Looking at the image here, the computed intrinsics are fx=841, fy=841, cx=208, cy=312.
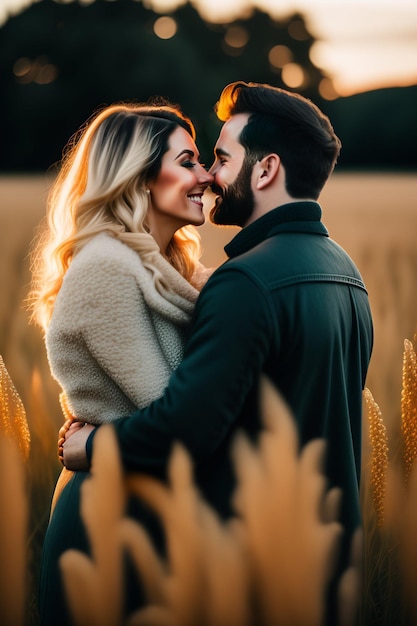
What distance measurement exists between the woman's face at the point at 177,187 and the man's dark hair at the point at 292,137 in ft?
0.65

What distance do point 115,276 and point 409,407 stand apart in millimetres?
692

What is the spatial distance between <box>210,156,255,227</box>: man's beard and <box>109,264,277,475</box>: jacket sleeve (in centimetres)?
34

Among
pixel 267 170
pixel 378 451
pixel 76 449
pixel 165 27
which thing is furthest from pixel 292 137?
pixel 165 27

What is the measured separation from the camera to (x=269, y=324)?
1581 millimetres

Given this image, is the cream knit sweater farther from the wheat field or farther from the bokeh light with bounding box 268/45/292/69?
the bokeh light with bounding box 268/45/292/69

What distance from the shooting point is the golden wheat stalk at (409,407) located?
1.75 m

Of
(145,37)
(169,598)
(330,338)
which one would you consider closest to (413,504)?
(330,338)

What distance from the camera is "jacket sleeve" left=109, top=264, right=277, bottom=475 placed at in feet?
5.09

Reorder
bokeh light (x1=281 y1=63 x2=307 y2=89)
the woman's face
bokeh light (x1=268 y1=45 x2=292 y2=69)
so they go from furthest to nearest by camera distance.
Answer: bokeh light (x1=268 y1=45 x2=292 y2=69) → bokeh light (x1=281 y1=63 x2=307 y2=89) → the woman's face

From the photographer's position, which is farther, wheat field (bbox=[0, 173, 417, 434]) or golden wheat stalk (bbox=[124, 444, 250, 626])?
wheat field (bbox=[0, 173, 417, 434])

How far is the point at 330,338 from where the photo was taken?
167cm

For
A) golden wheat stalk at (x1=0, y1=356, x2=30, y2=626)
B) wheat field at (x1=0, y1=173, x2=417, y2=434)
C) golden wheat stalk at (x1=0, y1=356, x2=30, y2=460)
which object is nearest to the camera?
golden wheat stalk at (x1=0, y1=356, x2=30, y2=626)

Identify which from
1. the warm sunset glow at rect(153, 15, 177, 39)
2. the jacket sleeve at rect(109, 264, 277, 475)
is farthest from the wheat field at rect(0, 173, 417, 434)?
the warm sunset glow at rect(153, 15, 177, 39)

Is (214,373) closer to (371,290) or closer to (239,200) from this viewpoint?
(239,200)
